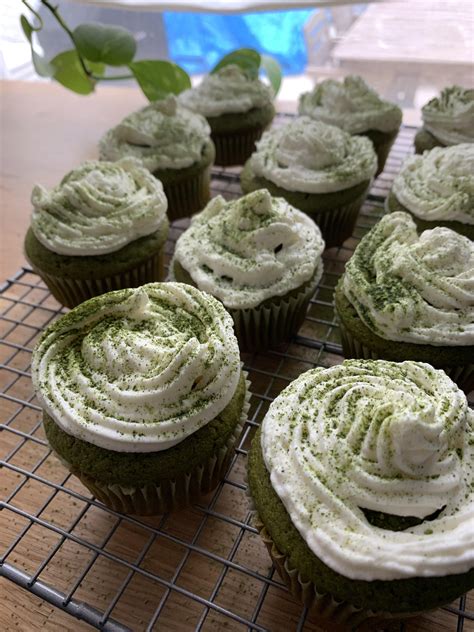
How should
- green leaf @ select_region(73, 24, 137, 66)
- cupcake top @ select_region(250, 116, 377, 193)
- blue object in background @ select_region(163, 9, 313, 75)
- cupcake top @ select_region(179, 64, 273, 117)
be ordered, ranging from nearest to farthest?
1. cupcake top @ select_region(250, 116, 377, 193)
2. cupcake top @ select_region(179, 64, 273, 117)
3. green leaf @ select_region(73, 24, 137, 66)
4. blue object in background @ select_region(163, 9, 313, 75)

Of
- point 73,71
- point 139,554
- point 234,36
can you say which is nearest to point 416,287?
point 139,554

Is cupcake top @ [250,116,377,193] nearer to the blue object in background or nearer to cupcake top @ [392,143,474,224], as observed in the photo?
cupcake top @ [392,143,474,224]

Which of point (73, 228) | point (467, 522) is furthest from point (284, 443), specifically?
point (73, 228)

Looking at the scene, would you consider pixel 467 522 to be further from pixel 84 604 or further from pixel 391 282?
pixel 84 604

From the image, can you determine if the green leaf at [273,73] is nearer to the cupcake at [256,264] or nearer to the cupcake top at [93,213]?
the cupcake top at [93,213]

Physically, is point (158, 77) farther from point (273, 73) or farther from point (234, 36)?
point (234, 36)

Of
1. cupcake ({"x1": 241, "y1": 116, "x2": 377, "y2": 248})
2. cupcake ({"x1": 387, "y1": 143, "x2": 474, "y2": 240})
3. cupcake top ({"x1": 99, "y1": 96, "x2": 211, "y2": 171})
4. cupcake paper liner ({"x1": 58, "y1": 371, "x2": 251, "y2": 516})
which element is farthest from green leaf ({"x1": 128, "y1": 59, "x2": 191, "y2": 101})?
cupcake paper liner ({"x1": 58, "y1": 371, "x2": 251, "y2": 516})
